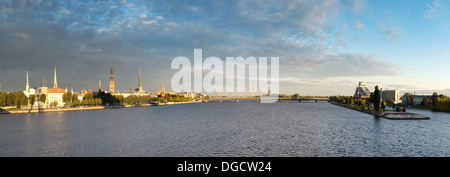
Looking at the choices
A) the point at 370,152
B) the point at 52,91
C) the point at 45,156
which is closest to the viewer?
the point at 45,156

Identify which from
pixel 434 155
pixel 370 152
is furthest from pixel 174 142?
pixel 434 155
